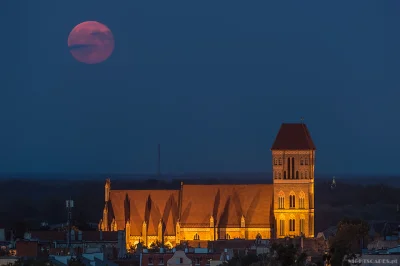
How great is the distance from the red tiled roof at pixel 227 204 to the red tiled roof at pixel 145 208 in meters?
1.14

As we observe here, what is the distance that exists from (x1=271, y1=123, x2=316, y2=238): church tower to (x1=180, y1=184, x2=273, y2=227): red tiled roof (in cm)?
182

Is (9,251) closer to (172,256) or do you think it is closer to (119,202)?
(172,256)

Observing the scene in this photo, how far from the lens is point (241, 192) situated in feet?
546

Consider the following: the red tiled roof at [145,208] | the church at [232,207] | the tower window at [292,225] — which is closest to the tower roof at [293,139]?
the church at [232,207]

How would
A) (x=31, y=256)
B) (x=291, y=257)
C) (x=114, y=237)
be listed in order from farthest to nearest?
(x=114, y=237) < (x=31, y=256) < (x=291, y=257)

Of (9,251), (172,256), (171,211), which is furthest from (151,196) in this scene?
(9,251)

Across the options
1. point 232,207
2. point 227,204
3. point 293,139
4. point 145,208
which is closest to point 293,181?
point 293,139

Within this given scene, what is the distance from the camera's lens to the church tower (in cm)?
16062

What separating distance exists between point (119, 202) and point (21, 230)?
9.47 metres

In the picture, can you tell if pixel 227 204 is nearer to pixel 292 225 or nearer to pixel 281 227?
pixel 281 227

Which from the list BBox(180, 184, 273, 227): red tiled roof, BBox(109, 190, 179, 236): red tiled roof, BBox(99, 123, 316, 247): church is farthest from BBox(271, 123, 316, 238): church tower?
BBox(109, 190, 179, 236): red tiled roof

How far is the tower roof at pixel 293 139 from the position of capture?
163m

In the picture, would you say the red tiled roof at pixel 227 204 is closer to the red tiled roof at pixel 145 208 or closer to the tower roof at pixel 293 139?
the red tiled roof at pixel 145 208

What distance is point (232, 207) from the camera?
165250 millimetres
